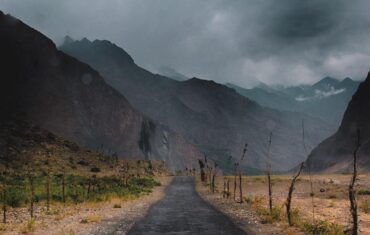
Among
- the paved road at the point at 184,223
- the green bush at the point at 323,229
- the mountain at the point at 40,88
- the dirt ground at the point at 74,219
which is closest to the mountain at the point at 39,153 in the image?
the mountain at the point at 40,88

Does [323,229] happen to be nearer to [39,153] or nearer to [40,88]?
[39,153]

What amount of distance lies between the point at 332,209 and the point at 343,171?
149 m

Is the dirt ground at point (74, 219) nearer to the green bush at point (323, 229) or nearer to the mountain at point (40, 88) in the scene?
the green bush at point (323, 229)

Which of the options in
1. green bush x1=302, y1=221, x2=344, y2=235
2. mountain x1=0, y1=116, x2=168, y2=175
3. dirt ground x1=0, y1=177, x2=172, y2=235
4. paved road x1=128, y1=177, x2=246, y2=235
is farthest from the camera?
mountain x1=0, y1=116, x2=168, y2=175

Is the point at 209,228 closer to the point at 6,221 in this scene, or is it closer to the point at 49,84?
the point at 6,221

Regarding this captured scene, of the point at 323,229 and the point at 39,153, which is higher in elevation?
the point at 39,153

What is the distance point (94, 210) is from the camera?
42.9 metres

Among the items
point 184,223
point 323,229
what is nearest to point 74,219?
A: point 184,223

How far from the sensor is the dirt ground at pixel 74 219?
2933cm

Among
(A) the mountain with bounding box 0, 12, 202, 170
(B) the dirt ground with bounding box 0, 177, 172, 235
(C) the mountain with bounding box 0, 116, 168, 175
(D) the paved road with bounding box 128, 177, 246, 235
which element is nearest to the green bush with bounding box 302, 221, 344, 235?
(D) the paved road with bounding box 128, 177, 246, 235

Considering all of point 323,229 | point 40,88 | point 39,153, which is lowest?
point 323,229

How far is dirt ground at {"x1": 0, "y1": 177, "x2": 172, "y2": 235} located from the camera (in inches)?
1155

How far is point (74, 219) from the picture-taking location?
3516 centimetres

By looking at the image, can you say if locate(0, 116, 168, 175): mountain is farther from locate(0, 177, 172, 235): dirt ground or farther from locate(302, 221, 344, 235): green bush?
locate(302, 221, 344, 235): green bush
